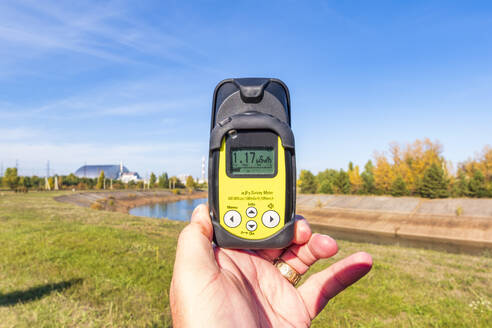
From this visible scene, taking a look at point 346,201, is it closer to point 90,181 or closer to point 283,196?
point 283,196

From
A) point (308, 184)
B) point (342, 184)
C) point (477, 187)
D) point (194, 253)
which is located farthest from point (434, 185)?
point (194, 253)

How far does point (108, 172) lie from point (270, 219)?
17335 cm

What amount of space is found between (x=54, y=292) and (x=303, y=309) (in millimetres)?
4630

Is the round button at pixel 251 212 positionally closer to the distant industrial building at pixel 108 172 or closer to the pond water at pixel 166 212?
the pond water at pixel 166 212

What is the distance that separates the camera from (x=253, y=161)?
2.31 meters

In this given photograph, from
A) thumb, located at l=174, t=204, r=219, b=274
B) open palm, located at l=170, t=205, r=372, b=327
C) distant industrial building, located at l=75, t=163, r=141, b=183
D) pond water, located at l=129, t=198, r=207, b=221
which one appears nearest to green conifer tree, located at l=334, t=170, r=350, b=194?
pond water, located at l=129, t=198, r=207, b=221

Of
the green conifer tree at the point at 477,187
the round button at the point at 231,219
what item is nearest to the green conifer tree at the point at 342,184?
the green conifer tree at the point at 477,187

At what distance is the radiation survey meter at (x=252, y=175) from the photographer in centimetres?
223

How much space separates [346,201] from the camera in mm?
47438

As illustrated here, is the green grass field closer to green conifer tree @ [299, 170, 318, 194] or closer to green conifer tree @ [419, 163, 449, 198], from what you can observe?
green conifer tree @ [419, 163, 449, 198]

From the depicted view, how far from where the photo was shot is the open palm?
1.63 meters

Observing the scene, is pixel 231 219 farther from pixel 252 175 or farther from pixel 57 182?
pixel 57 182

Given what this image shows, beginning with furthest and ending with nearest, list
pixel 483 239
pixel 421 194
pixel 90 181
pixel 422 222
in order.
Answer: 1. pixel 90 181
2. pixel 421 194
3. pixel 422 222
4. pixel 483 239

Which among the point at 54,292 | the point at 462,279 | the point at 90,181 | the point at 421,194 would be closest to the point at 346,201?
the point at 421,194
